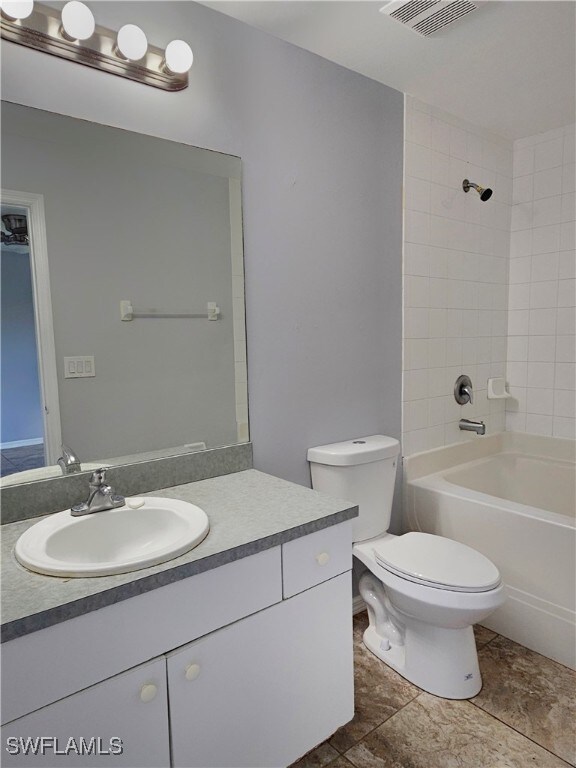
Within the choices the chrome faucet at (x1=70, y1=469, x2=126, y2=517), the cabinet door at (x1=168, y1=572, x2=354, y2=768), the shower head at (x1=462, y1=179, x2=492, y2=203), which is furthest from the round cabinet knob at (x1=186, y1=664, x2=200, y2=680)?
the shower head at (x1=462, y1=179, x2=492, y2=203)

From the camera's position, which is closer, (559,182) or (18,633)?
(18,633)

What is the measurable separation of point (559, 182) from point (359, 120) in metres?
1.33

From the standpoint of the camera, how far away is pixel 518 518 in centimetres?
205

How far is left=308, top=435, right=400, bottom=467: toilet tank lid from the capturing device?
1.97 m

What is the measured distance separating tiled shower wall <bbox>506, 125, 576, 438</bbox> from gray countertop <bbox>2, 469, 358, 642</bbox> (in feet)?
6.29

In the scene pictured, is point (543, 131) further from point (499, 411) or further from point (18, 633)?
point (18, 633)

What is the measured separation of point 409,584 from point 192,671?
874mm

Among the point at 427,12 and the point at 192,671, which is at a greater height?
the point at 427,12

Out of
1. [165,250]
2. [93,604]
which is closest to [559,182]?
[165,250]

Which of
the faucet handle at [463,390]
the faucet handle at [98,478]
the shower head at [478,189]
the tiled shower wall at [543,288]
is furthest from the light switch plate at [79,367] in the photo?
the tiled shower wall at [543,288]

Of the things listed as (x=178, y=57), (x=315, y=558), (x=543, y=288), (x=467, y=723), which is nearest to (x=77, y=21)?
(x=178, y=57)

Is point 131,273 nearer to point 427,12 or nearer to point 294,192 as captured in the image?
point 294,192

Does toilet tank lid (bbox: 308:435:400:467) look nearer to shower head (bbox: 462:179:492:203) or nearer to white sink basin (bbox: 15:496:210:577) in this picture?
white sink basin (bbox: 15:496:210:577)

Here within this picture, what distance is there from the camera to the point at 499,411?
3002 millimetres
